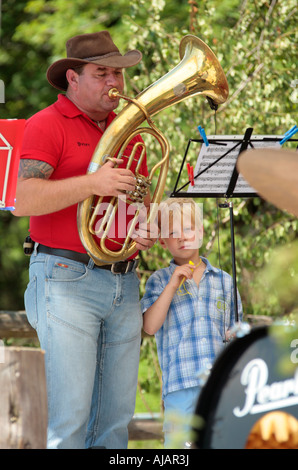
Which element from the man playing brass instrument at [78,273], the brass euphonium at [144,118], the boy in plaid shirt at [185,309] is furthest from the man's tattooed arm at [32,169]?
the boy in plaid shirt at [185,309]

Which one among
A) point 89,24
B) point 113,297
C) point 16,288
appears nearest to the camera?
point 113,297

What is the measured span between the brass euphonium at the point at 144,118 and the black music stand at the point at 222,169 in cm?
14

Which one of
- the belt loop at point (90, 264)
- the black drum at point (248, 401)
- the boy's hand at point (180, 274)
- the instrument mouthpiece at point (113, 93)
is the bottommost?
the black drum at point (248, 401)

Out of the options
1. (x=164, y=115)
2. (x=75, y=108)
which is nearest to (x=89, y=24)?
(x=164, y=115)

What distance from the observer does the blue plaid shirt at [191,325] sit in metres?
2.88

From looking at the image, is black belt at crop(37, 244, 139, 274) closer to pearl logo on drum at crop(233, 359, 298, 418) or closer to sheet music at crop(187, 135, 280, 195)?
sheet music at crop(187, 135, 280, 195)

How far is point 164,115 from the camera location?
4.67 m

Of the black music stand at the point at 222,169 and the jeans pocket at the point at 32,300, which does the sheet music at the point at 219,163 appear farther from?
the jeans pocket at the point at 32,300

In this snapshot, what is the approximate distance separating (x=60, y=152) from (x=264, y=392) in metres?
1.33

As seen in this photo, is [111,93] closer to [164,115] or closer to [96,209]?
[96,209]

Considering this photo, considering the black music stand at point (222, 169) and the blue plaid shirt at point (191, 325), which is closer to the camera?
the black music stand at point (222, 169)

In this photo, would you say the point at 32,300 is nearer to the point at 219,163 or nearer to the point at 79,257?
the point at 79,257

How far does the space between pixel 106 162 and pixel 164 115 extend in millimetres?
2189

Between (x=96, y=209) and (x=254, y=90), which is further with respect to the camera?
(x=254, y=90)
